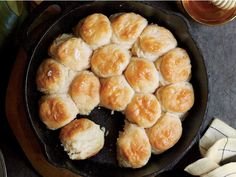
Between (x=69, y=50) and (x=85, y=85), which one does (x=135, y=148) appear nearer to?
(x=85, y=85)

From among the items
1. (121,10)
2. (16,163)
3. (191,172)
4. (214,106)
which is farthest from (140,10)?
(16,163)

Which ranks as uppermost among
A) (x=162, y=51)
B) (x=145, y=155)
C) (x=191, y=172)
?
(x=162, y=51)

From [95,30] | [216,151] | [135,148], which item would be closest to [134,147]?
[135,148]

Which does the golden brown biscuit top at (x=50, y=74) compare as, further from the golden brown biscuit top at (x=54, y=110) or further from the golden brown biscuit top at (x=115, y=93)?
the golden brown biscuit top at (x=115, y=93)

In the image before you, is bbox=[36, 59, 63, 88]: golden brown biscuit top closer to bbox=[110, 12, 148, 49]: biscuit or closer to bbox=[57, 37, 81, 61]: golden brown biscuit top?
bbox=[57, 37, 81, 61]: golden brown biscuit top

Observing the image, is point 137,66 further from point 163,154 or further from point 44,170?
point 44,170

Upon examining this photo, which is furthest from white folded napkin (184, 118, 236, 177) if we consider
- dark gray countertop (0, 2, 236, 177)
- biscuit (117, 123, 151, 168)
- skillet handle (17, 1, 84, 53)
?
skillet handle (17, 1, 84, 53)
